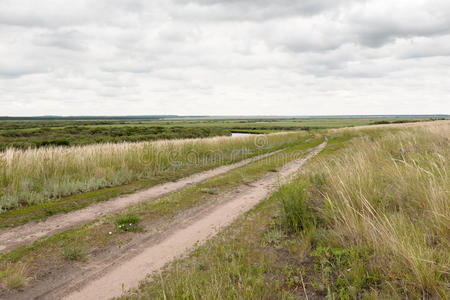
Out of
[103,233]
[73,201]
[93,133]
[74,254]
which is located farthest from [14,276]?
[93,133]

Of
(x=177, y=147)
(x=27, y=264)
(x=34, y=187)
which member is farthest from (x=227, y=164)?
(x=27, y=264)

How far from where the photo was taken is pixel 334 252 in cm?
404

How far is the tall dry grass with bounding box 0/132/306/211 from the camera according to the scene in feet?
30.3

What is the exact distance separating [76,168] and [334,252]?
12.3 m

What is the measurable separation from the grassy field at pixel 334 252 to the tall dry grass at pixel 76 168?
24.1ft

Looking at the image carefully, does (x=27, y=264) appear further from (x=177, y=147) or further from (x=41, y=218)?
(x=177, y=147)

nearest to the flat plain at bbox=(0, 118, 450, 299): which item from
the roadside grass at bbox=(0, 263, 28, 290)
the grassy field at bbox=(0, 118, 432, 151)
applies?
the roadside grass at bbox=(0, 263, 28, 290)

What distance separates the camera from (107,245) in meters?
5.44

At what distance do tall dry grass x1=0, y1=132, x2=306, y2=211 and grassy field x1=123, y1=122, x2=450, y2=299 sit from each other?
7.34 metres

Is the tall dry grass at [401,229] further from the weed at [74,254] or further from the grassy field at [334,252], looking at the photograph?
the weed at [74,254]

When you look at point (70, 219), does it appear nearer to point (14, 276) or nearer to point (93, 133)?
point (14, 276)

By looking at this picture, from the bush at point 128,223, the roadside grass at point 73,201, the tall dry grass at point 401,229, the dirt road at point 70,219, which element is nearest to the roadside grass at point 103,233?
the bush at point 128,223

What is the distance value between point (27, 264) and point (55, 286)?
1071 mm

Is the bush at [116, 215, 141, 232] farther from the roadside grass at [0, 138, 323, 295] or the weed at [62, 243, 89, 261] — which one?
the weed at [62, 243, 89, 261]
